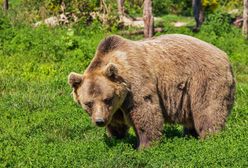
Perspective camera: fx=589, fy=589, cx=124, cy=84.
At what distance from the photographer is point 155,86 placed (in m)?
7.16

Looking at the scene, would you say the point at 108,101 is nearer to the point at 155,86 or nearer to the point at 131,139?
the point at 155,86

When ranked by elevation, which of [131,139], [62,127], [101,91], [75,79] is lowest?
[62,127]

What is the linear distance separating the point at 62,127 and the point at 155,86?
6.41 feet

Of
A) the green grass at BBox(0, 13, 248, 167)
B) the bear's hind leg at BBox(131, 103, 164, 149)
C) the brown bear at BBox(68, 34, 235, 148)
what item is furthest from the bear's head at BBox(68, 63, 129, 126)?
the green grass at BBox(0, 13, 248, 167)

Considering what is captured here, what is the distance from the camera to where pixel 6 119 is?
900 cm

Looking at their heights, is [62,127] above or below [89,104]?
below

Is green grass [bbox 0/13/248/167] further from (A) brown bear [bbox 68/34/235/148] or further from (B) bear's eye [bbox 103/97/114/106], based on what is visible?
(B) bear's eye [bbox 103/97/114/106]

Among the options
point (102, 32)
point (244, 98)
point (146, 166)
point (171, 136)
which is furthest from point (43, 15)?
point (146, 166)

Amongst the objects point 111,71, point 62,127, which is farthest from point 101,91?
point 62,127

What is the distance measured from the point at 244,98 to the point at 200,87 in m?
3.52

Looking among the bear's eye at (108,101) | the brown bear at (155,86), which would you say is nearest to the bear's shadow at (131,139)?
the brown bear at (155,86)

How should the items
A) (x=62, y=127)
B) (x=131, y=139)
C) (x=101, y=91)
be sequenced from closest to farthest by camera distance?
(x=101, y=91) → (x=131, y=139) → (x=62, y=127)

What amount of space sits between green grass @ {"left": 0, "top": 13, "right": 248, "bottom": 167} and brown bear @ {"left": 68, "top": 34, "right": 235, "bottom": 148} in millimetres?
264

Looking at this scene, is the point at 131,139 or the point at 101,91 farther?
the point at 131,139
